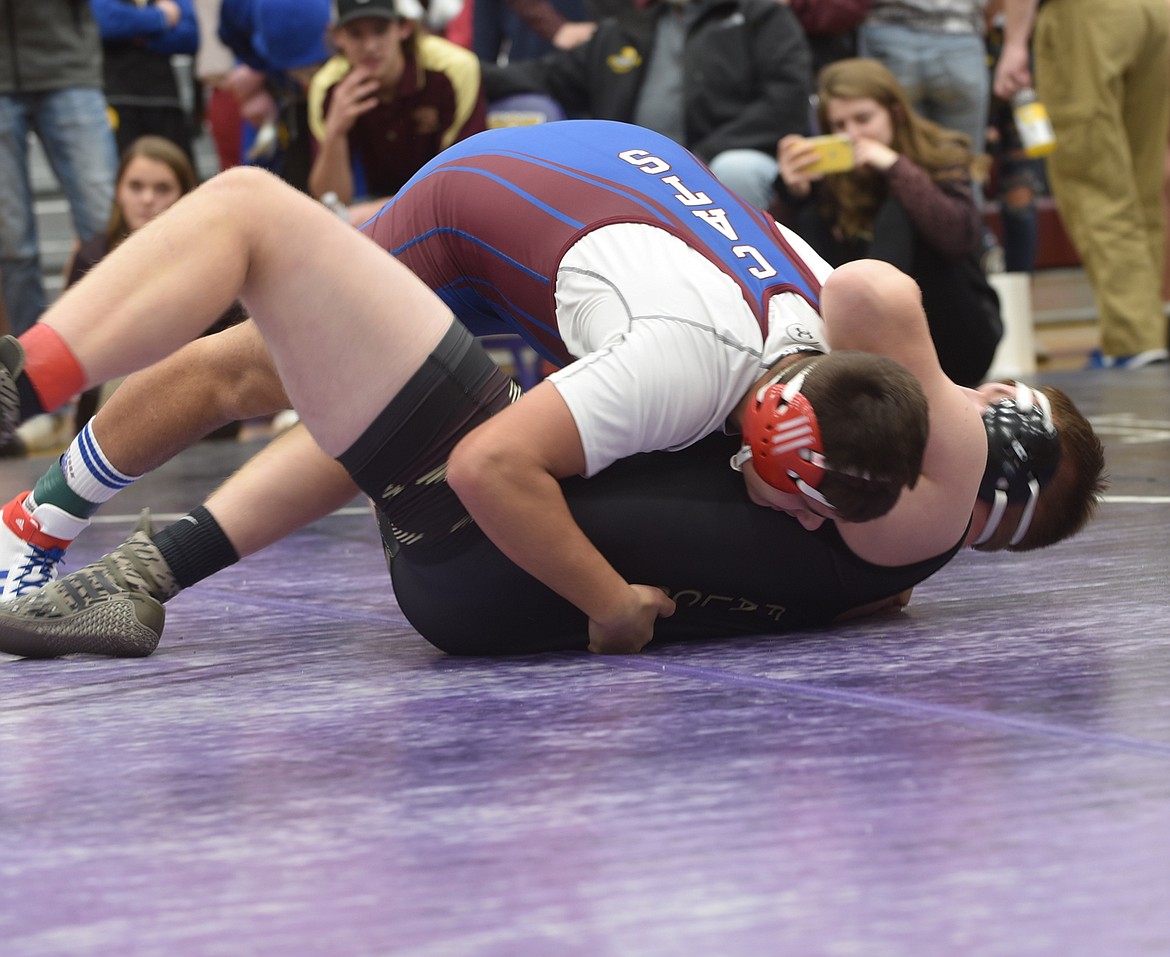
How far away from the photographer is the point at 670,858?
145 cm

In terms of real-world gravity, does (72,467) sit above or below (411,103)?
above

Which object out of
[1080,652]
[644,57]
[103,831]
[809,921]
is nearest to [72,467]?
[103,831]

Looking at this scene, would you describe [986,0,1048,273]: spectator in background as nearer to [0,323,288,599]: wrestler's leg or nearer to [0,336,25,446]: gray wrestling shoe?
[0,323,288,599]: wrestler's leg

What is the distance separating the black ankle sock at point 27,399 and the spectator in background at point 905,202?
3.60 meters

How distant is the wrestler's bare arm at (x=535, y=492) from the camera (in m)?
2.19

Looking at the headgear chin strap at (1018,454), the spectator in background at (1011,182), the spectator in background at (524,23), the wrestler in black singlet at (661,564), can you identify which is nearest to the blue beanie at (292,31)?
the spectator in background at (524,23)

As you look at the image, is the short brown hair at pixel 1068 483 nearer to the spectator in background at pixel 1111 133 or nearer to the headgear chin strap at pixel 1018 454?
the headgear chin strap at pixel 1018 454

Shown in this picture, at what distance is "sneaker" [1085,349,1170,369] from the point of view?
25.1 ft

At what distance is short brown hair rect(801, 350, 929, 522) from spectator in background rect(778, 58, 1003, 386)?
321cm

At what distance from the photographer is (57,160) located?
20.8ft

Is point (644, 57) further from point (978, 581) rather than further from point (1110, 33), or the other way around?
point (978, 581)

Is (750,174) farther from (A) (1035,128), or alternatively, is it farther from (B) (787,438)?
(B) (787,438)

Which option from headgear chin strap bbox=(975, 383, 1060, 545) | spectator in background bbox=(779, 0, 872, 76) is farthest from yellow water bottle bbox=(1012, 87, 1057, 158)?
headgear chin strap bbox=(975, 383, 1060, 545)

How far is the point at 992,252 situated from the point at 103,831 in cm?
667
